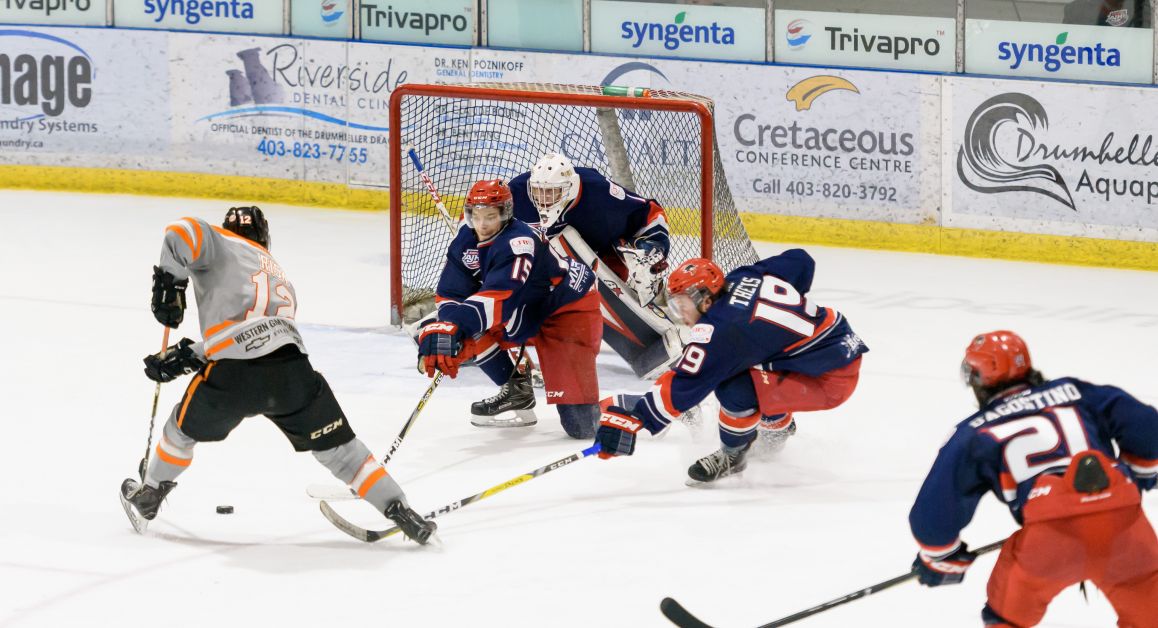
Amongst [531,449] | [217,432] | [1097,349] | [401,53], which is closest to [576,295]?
[531,449]

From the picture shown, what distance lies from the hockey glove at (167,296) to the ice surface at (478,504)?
0.65 metres

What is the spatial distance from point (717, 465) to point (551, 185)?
1.33 meters

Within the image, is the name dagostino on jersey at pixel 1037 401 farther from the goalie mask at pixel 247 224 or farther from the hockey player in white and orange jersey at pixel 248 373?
the goalie mask at pixel 247 224

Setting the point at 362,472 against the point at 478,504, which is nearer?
the point at 362,472

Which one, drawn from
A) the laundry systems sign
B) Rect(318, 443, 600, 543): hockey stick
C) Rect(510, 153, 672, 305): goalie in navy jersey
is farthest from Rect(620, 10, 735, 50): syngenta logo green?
Rect(318, 443, 600, 543): hockey stick

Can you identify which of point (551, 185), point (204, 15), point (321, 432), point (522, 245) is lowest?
point (321, 432)

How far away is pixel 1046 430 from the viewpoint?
3074 millimetres

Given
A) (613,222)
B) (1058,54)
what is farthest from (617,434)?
(1058,54)

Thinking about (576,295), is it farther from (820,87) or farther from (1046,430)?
(820,87)

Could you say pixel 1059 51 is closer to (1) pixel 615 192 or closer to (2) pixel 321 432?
(1) pixel 615 192

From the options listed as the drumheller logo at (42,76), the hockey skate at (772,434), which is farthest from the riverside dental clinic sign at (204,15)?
the hockey skate at (772,434)

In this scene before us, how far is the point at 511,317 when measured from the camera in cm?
539

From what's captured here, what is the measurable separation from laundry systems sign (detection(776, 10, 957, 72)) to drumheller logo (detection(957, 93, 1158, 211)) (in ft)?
1.26

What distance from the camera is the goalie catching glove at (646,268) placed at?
6.02 meters
